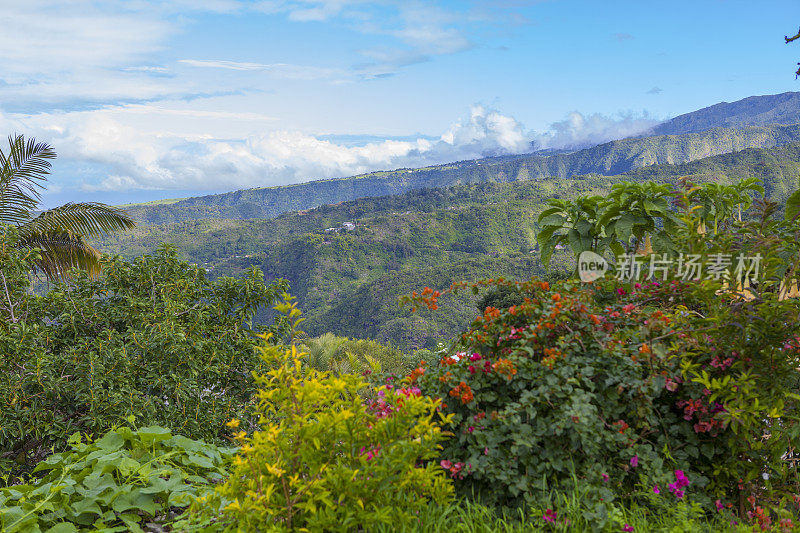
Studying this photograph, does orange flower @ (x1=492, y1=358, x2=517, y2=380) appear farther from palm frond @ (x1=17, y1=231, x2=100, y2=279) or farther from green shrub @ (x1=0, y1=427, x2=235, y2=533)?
palm frond @ (x1=17, y1=231, x2=100, y2=279)

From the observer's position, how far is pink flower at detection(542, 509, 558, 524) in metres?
1.73

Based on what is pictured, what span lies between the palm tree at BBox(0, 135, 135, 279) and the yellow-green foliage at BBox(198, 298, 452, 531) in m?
8.06

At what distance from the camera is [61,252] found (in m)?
8.42

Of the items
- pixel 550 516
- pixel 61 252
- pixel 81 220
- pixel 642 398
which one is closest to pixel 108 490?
pixel 550 516

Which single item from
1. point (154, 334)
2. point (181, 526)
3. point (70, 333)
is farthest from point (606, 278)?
point (70, 333)

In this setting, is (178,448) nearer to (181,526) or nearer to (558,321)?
(181,526)

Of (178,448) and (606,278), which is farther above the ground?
(606,278)

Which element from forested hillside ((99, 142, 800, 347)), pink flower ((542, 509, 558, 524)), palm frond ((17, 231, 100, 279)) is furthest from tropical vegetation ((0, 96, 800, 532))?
forested hillside ((99, 142, 800, 347))

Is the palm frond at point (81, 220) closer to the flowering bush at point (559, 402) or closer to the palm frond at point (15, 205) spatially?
the palm frond at point (15, 205)

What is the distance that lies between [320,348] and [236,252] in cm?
10886

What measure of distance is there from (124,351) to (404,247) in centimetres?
9744

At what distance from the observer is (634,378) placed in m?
2.01
